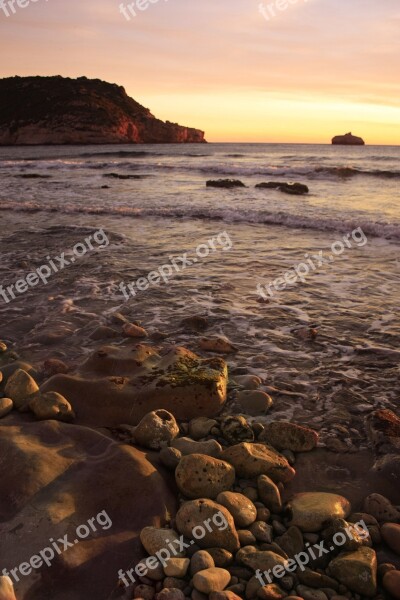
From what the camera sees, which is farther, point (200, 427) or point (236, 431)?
point (200, 427)

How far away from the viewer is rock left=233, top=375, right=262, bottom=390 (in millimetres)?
4609

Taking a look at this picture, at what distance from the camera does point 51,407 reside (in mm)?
3949

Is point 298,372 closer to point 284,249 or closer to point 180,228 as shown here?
point 284,249

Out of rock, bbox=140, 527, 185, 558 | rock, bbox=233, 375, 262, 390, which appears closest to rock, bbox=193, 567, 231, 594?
rock, bbox=140, 527, 185, 558

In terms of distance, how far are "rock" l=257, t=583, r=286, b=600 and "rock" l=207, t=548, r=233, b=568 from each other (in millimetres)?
260

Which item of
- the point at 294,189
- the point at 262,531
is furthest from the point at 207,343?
the point at 294,189

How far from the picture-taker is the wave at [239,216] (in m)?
12.2

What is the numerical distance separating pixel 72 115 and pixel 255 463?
365 feet

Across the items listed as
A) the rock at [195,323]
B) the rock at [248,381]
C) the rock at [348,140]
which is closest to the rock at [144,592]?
the rock at [248,381]

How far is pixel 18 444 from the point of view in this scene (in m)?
3.38

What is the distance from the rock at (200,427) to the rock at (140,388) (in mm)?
171

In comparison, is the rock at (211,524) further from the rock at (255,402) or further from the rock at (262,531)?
the rock at (255,402)

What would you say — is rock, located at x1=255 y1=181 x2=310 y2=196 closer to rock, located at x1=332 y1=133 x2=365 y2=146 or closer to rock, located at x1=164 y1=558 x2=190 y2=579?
rock, located at x1=164 y1=558 x2=190 y2=579

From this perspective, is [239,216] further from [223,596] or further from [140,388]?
[223,596]
